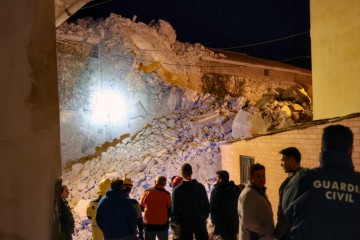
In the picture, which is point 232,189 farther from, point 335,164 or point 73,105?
point 73,105

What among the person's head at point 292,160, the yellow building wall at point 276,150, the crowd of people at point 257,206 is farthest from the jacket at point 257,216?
the yellow building wall at point 276,150

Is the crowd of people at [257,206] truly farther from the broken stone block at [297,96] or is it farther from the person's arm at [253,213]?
the broken stone block at [297,96]

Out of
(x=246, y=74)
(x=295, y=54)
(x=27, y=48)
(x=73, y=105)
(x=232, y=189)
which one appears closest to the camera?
(x=27, y=48)

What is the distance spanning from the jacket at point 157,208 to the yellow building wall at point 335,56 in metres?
4.57

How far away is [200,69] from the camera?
2056 cm

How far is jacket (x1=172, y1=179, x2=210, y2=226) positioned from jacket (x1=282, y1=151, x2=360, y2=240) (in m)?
3.01

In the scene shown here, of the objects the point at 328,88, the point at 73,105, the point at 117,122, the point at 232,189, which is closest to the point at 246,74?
the point at 117,122

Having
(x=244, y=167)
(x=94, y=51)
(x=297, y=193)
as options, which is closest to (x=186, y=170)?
(x=297, y=193)

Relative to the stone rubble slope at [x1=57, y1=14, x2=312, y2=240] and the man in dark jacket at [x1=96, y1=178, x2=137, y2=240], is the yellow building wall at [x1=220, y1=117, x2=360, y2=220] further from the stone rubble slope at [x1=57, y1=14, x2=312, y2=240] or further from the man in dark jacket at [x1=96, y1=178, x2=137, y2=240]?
the man in dark jacket at [x1=96, y1=178, x2=137, y2=240]

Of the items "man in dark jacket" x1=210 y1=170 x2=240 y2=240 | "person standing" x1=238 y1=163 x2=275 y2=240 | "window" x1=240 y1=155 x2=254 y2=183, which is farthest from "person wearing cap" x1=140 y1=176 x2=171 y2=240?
"window" x1=240 y1=155 x2=254 y2=183

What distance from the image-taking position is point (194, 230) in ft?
18.5

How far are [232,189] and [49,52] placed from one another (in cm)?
370

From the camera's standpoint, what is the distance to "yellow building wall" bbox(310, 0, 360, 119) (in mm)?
7305

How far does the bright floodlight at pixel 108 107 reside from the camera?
16.3 m
